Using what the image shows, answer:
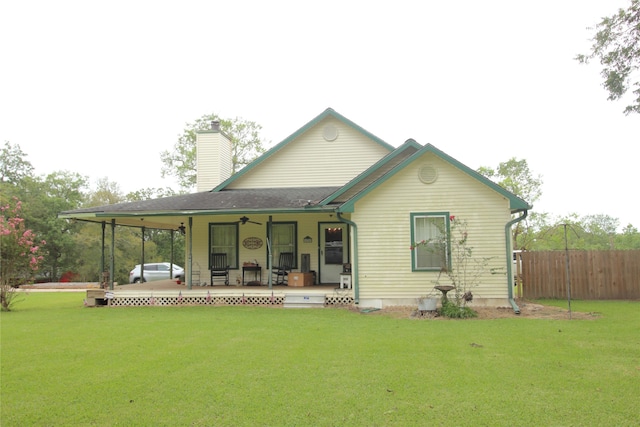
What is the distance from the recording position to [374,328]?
28.2ft

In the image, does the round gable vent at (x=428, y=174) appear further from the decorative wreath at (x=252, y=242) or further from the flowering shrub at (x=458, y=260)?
the decorative wreath at (x=252, y=242)

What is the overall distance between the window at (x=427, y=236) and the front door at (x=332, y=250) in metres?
3.23

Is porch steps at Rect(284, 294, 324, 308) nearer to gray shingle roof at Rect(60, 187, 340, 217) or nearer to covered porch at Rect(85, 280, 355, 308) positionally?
covered porch at Rect(85, 280, 355, 308)

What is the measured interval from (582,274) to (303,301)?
7985 mm

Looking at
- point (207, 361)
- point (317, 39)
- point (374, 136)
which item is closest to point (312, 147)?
point (374, 136)

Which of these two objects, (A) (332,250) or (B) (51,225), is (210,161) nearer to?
(A) (332,250)

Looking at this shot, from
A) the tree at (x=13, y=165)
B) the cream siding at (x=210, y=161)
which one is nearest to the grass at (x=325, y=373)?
the cream siding at (x=210, y=161)

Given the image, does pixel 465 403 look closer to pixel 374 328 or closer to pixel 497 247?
pixel 374 328

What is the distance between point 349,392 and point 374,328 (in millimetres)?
3868

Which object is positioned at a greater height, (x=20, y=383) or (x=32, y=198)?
(x=32, y=198)

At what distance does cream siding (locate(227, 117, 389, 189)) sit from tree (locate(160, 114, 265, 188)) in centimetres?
2066

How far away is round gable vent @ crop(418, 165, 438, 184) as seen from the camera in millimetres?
11281

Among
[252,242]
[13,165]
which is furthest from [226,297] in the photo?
[13,165]

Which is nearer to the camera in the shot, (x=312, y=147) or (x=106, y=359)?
(x=106, y=359)
